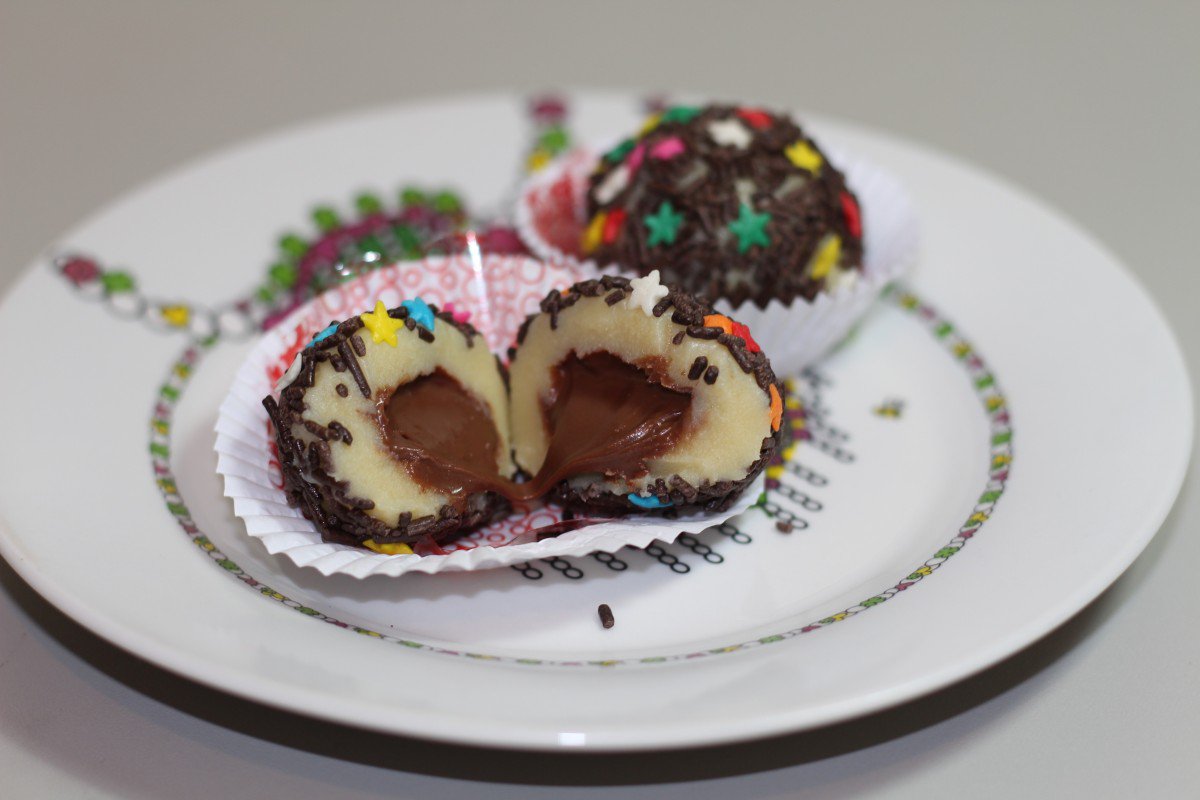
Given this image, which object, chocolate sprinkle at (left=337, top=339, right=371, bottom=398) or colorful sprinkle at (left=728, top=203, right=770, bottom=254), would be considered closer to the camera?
chocolate sprinkle at (left=337, top=339, right=371, bottom=398)

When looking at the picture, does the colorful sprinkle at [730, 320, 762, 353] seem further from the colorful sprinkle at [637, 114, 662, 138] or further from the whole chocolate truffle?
the colorful sprinkle at [637, 114, 662, 138]

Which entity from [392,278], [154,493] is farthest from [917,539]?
[154,493]

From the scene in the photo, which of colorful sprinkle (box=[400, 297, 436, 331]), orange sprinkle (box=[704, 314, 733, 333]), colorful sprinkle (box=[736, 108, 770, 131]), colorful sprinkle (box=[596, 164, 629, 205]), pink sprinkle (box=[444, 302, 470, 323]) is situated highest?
colorful sprinkle (box=[736, 108, 770, 131])

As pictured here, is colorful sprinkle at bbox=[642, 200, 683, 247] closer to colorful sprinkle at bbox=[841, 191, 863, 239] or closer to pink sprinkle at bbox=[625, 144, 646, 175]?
pink sprinkle at bbox=[625, 144, 646, 175]

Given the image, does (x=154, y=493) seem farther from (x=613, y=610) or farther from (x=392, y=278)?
(x=613, y=610)

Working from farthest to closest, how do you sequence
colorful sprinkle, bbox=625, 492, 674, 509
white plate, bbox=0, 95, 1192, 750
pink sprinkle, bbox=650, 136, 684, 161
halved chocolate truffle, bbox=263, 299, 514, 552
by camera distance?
pink sprinkle, bbox=650, 136, 684, 161 → colorful sprinkle, bbox=625, 492, 674, 509 → halved chocolate truffle, bbox=263, 299, 514, 552 → white plate, bbox=0, 95, 1192, 750

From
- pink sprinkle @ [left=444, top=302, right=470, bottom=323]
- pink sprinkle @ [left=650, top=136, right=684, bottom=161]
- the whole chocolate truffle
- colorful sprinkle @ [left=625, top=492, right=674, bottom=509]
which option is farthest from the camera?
pink sprinkle @ [left=650, top=136, right=684, bottom=161]

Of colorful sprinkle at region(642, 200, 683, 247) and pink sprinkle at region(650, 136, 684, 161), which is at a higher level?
pink sprinkle at region(650, 136, 684, 161)

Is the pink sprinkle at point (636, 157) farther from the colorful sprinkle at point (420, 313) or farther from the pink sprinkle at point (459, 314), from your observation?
the colorful sprinkle at point (420, 313)

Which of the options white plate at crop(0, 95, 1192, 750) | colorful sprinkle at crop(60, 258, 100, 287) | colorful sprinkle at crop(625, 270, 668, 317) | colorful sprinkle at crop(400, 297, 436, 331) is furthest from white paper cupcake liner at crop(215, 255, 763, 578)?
colorful sprinkle at crop(60, 258, 100, 287)
